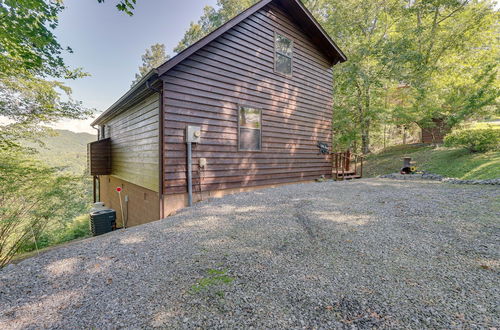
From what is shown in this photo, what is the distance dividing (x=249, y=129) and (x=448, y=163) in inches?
346

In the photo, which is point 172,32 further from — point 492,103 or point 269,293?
point 492,103

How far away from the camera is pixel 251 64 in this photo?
20.6ft

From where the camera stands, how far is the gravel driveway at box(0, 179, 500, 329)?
1604mm

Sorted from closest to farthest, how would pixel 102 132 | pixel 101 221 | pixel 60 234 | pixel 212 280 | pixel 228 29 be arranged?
1. pixel 212 280
2. pixel 228 29
3. pixel 101 221
4. pixel 60 234
5. pixel 102 132

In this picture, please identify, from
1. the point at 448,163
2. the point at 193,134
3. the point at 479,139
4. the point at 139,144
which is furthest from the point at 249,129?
the point at 479,139

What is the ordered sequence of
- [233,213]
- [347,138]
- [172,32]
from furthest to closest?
[347,138], [172,32], [233,213]

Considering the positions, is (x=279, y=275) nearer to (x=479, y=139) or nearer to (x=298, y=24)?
(x=298, y=24)

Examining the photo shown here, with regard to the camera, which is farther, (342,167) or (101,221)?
(342,167)

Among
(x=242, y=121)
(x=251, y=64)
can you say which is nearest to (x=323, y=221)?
(x=242, y=121)

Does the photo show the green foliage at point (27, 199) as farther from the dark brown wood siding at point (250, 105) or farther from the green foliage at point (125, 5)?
the green foliage at point (125, 5)

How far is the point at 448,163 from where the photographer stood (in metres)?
8.84

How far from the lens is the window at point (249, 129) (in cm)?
614

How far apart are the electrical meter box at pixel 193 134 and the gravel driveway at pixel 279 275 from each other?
82.1 inches

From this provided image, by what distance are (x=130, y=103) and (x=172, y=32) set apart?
18.3 ft
